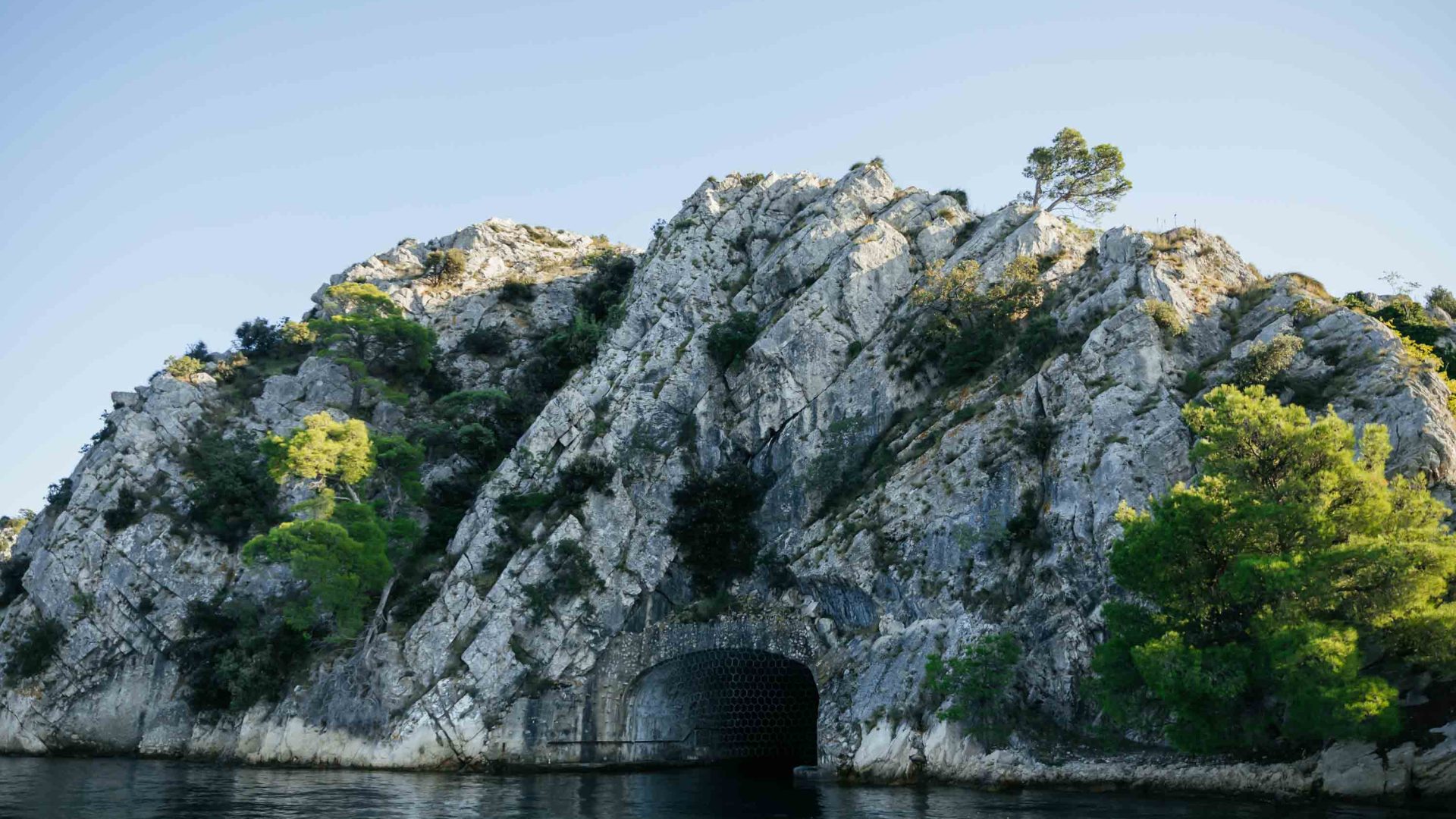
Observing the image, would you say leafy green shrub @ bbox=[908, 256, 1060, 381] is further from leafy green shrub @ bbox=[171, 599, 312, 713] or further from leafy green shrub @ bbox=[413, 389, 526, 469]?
leafy green shrub @ bbox=[171, 599, 312, 713]

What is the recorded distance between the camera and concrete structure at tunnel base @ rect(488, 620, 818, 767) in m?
45.9

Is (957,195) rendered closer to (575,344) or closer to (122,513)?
(575,344)

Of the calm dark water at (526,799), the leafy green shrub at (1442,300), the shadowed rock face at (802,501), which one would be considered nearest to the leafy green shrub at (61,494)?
the shadowed rock face at (802,501)

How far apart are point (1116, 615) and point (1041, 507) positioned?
33.3ft

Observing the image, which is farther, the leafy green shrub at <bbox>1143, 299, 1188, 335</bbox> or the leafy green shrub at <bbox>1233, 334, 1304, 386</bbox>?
the leafy green shrub at <bbox>1143, 299, 1188, 335</bbox>

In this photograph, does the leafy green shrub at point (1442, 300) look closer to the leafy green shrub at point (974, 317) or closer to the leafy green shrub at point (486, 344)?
the leafy green shrub at point (974, 317)

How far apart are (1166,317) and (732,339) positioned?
23.1 meters

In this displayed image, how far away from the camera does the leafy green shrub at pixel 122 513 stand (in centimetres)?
5875

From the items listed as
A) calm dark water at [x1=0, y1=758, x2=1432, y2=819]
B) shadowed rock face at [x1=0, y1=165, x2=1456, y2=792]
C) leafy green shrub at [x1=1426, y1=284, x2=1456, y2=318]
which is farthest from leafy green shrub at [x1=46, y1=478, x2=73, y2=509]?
leafy green shrub at [x1=1426, y1=284, x2=1456, y2=318]

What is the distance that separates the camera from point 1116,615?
3141 cm

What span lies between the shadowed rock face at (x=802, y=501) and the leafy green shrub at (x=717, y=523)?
820 millimetres

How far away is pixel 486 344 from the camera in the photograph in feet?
240

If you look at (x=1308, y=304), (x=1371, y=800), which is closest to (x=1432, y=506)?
(x=1371, y=800)

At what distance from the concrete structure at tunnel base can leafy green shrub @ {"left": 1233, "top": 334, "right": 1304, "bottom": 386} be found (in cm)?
2210
